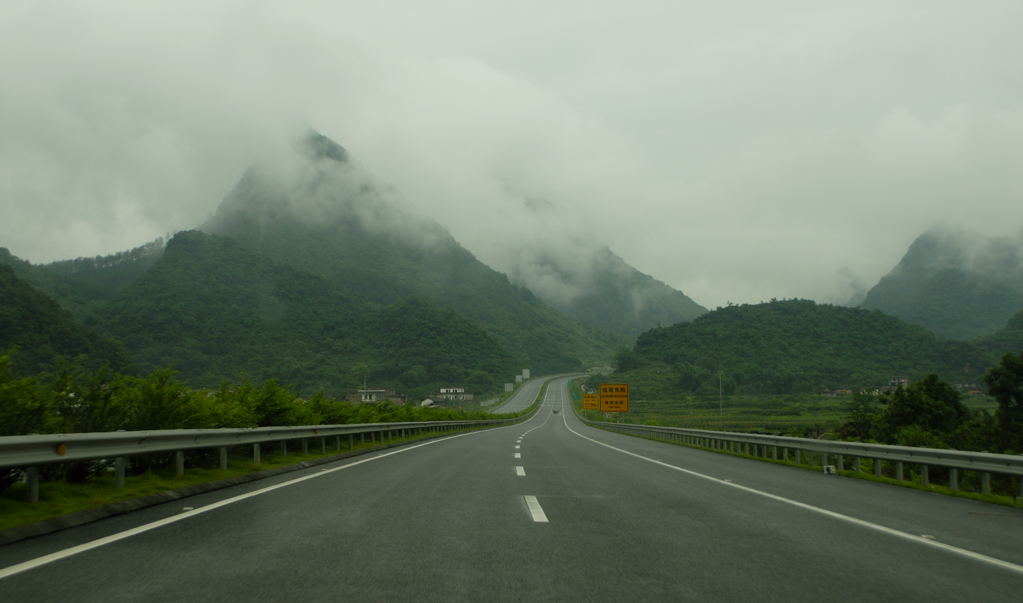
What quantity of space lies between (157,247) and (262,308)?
59884 mm

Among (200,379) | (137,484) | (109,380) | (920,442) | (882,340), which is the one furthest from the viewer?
(882,340)

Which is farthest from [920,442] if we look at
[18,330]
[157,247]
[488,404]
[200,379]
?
[157,247]

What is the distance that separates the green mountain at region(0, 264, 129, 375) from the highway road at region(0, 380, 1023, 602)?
65338mm

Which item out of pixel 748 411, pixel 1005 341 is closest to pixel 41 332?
pixel 748 411

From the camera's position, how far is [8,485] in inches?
306

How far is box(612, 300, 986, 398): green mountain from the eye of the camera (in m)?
118

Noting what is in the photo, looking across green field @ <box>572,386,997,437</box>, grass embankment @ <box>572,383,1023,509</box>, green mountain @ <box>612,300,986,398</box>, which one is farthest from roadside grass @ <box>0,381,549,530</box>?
green mountain @ <box>612,300,986,398</box>

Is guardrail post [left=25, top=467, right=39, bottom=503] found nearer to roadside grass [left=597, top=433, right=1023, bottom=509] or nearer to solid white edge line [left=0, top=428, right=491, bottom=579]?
solid white edge line [left=0, top=428, right=491, bottom=579]

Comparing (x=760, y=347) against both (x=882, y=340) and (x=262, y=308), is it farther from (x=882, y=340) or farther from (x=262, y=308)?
(x=262, y=308)

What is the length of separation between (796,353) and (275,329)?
3910 inches

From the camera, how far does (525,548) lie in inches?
228

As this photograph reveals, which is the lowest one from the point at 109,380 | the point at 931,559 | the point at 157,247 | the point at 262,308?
the point at 931,559

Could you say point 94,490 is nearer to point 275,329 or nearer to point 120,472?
point 120,472

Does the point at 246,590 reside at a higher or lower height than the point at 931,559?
higher
